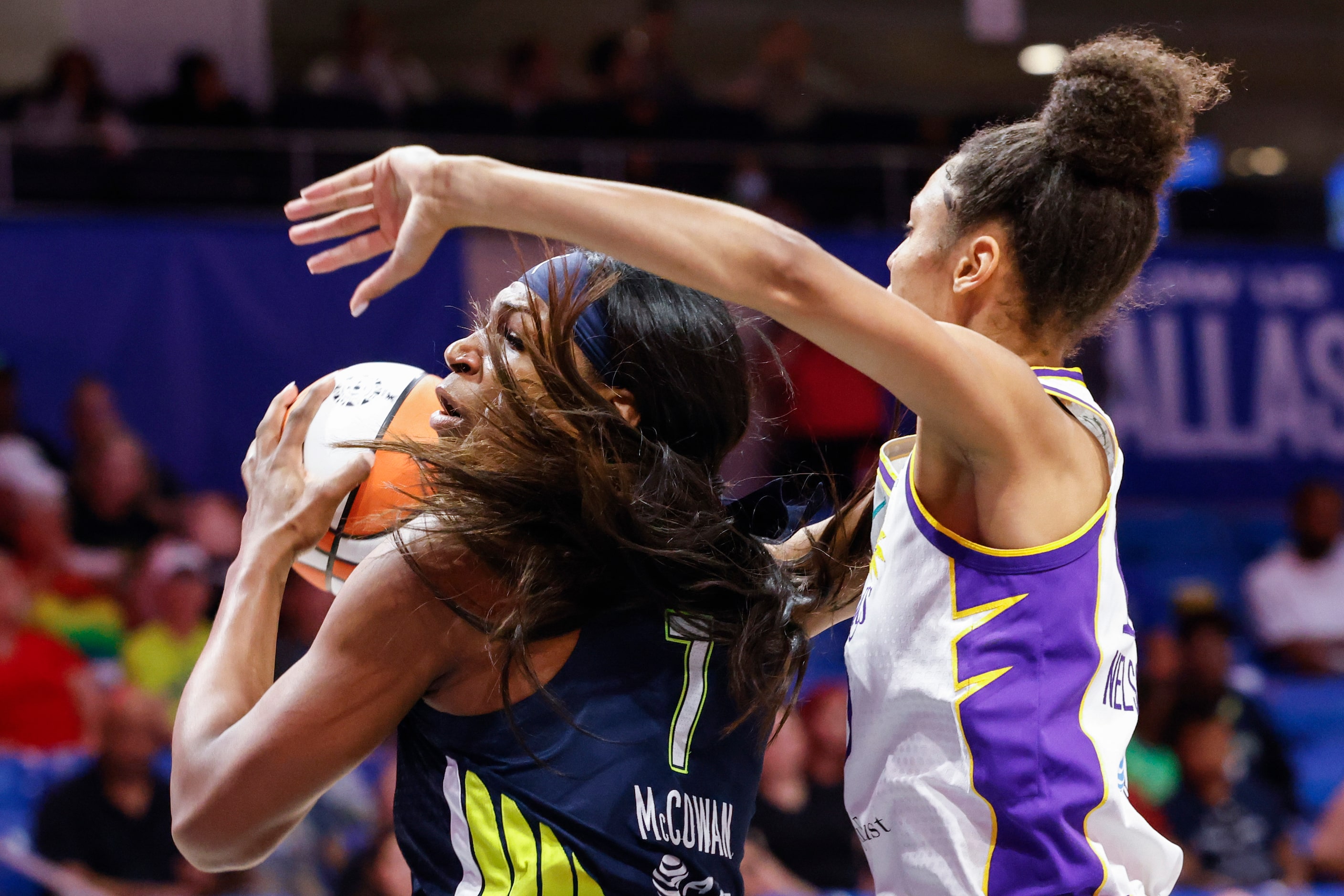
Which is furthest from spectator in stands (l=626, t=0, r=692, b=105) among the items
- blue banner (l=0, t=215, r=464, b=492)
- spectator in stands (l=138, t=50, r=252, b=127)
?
blue banner (l=0, t=215, r=464, b=492)

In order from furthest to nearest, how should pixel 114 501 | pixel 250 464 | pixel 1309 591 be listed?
pixel 1309 591 → pixel 114 501 → pixel 250 464

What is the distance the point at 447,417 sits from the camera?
1.85 meters

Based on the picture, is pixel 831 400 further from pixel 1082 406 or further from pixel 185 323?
pixel 1082 406

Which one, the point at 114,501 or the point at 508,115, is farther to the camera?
the point at 508,115

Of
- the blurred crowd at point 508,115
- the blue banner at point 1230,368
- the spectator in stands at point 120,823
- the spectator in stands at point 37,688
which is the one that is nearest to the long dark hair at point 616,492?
the spectator in stands at point 120,823

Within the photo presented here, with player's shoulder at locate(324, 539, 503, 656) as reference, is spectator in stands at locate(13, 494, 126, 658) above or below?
below

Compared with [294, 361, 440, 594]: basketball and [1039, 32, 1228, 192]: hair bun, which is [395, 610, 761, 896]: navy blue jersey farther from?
[1039, 32, 1228, 192]: hair bun

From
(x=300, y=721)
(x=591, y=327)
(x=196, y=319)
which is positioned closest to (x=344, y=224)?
(x=591, y=327)

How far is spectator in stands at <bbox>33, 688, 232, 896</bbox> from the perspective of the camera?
4.61m

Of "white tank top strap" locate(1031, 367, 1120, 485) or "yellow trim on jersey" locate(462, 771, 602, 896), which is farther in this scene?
"white tank top strap" locate(1031, 367, 1120, 485)

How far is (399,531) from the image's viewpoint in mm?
1615

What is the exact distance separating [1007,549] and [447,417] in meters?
0.76

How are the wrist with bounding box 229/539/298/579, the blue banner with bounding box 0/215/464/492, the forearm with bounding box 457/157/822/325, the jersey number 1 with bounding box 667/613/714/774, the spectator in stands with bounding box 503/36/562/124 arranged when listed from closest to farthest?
the forearm with bounding box 457/157/822/325
the jersey number 1 with bounding box 667/613/714/774
the wrist with bounding box 229/539/298/579
the blue banner with bounding box 0/215/464/492
the spectator in stands with bounding box 503/36/562/124

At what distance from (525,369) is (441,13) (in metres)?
11.0
